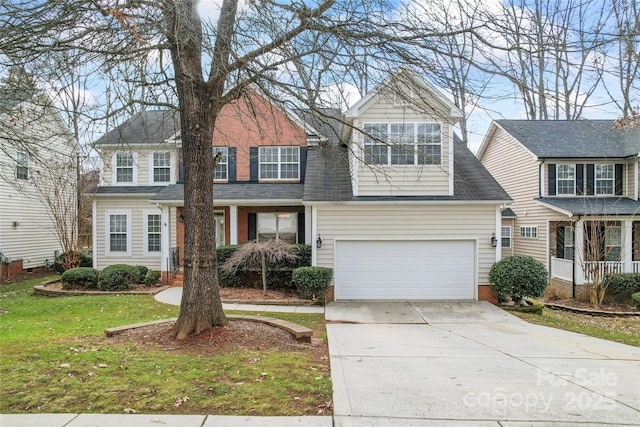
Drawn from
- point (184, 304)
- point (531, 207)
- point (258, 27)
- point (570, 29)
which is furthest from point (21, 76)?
point (531, 207)

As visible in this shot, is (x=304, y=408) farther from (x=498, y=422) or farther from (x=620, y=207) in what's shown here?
(x=620, y=207)

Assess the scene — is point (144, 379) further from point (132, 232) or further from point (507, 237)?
point (507, 237)

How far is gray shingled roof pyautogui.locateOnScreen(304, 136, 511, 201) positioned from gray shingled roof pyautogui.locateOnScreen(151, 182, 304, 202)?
1.12 meters

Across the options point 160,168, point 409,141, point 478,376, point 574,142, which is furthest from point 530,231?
point 160,168

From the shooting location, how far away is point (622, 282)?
1413 cm

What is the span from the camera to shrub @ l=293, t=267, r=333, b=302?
37.6 feet

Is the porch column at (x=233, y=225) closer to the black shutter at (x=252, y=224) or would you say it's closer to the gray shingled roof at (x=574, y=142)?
→ the black shutter at (x=252, y=224)

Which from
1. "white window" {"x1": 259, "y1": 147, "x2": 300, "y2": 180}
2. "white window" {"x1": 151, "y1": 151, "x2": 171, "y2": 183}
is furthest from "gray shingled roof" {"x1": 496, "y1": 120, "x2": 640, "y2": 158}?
"white window" {"x1": 151, "y1": 151, "x2": 171, "y2": 183}

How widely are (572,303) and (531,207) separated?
4770 millimetres

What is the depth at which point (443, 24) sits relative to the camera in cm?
514

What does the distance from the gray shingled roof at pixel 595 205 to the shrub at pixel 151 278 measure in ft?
50.5

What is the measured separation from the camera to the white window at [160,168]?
1639cm

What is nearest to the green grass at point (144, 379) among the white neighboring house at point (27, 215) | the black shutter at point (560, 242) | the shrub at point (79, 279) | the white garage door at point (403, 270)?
the white garage door at point (403, 270)

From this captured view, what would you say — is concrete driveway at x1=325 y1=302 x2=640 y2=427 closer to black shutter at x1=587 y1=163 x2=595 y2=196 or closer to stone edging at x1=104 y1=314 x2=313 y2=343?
stone edging at x1=104 y1=314 x2=313 y2=343
